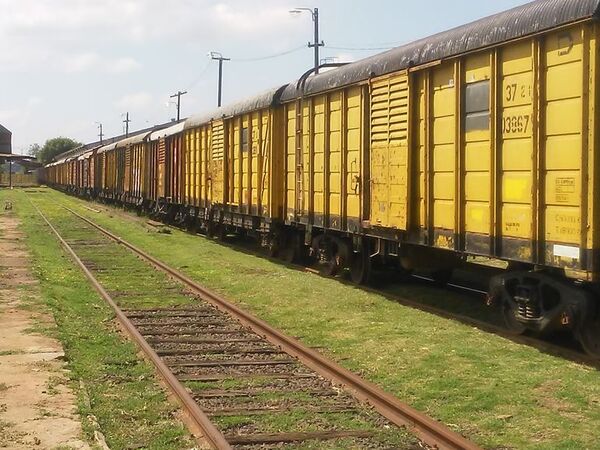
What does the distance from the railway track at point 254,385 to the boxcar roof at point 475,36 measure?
4091 millimetres

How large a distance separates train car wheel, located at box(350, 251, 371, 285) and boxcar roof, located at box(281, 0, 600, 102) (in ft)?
9.85

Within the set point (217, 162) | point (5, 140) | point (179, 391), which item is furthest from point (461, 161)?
point (5, 140)

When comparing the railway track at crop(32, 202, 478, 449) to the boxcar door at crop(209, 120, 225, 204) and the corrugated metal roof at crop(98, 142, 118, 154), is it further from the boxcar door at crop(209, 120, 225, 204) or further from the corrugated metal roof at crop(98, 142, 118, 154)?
the corrugated metal roof at crop(98, 142, 118, 154)

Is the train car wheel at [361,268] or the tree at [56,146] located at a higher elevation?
the tree at [56,146]

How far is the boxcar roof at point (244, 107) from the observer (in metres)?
16.6

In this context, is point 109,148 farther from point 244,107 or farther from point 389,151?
point 389,151

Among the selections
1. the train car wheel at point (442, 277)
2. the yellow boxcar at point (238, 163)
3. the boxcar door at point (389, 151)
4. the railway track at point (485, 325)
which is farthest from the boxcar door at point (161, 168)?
the boxcar door at point (389, 151)

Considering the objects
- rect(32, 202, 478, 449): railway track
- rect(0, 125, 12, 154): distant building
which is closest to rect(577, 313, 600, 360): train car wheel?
rect(32, 202, 478, 449): railway track

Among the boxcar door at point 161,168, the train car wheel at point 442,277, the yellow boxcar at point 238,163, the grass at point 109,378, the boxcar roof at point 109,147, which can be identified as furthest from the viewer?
the boxcar roof at point 109,147

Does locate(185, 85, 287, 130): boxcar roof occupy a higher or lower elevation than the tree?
lower

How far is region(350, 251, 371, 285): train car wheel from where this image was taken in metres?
13.6

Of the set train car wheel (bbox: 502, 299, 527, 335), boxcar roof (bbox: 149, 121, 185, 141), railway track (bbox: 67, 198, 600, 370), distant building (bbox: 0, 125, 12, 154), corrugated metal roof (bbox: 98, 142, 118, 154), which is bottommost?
railway track (bbox: 67, 198, 600, 370)

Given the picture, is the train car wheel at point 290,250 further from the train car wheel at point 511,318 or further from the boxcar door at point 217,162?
the train car wheel at point 511,318

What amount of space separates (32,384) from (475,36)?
624cm
